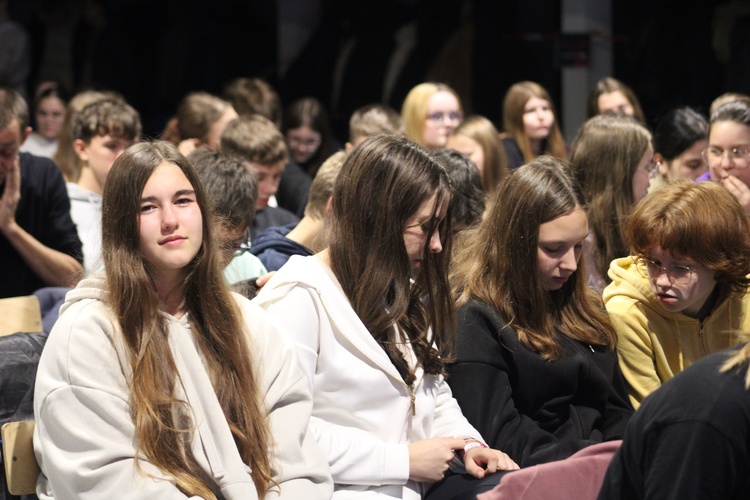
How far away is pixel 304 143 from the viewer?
6.77 m

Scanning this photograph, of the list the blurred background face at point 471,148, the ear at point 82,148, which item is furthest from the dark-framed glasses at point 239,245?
the blurred background face at point 471,148

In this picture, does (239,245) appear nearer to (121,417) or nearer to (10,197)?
(10,197)

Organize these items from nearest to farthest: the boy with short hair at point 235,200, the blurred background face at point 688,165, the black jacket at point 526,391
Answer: the black jacket at point 526,391 < the boy with short hair at point 235,200 < the blurred background face at point 688,165

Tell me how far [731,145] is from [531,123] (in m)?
2.22

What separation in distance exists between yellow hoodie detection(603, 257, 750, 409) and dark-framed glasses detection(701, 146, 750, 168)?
3.28ft

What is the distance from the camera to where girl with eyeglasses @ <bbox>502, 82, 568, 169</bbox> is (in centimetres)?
643

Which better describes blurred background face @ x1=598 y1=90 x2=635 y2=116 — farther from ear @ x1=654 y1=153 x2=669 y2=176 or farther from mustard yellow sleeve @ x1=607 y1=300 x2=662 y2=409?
mustard yellow sleeve @ x1=607 y1=300 x2=662 y2=409

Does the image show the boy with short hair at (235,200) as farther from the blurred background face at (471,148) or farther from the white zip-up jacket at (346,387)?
the blurred background face at (471,148)

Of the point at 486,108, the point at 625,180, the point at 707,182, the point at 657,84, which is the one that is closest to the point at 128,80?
the point at 486,108

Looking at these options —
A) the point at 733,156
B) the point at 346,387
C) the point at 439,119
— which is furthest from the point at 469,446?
the point at 439,119

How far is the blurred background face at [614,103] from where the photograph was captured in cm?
637

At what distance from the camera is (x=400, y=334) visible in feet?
9.93

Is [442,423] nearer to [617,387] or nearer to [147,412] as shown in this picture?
[617,387]

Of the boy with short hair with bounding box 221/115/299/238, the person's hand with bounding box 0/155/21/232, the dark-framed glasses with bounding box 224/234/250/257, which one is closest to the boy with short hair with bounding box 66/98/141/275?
the boy with short hair with bounding box 221/115/299/238
